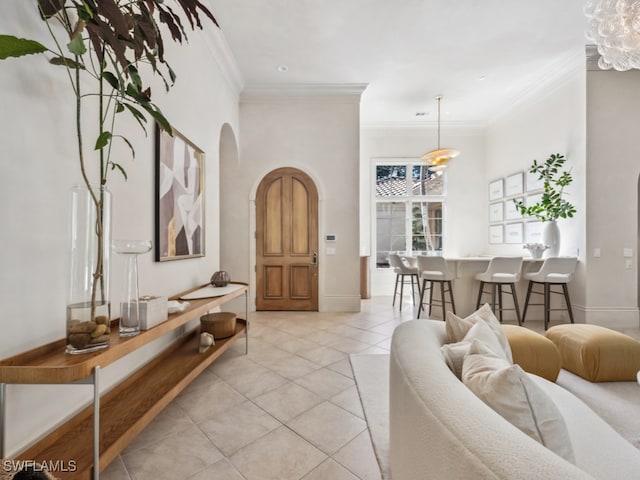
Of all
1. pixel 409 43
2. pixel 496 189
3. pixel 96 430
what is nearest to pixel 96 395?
pixel 96 430

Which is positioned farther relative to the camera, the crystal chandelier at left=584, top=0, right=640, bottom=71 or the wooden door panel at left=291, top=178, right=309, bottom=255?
the wooden door panel at left=291, top=178, right=309, bottom=255

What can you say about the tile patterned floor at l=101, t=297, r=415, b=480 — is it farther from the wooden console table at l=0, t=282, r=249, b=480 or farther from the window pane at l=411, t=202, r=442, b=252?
the window pane at l=411, t=202, r=442, b=252

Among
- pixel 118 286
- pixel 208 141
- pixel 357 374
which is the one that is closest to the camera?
pixel 118 286

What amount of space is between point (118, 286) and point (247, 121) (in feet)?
12.2

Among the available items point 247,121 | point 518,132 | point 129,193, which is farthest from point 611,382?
point 247,121

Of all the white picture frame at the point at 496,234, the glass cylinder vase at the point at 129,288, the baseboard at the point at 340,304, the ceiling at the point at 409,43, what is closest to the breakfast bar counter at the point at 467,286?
the baseboard at the point at 340,304

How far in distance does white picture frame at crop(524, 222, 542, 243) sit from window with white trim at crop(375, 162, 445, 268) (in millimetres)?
1784

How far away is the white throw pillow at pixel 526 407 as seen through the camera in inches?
30.6

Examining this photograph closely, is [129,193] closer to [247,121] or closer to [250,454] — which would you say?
[250,454]

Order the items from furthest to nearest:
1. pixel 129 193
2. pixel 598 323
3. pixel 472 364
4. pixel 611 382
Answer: pixel 598 323
pixel 611 382
pixel 129 193
pixel 472 364

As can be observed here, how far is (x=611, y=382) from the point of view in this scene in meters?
2.42

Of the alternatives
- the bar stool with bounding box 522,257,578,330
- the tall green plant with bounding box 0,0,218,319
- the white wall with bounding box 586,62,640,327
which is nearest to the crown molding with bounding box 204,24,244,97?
the tall green plant with bounding box 0,0,218,319

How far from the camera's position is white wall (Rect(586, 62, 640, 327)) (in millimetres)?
3967

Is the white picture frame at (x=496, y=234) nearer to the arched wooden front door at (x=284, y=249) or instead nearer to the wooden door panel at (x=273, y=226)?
the arched wooden front door at (x=284, y=249)
